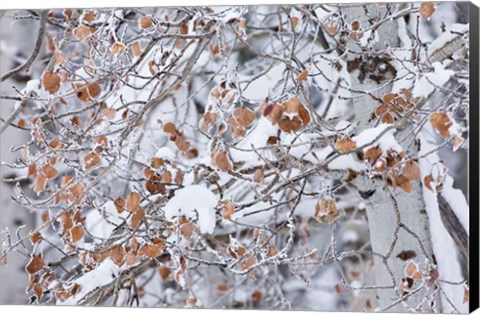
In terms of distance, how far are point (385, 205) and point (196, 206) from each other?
64cm

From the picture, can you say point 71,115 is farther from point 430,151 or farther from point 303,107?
point 430,151

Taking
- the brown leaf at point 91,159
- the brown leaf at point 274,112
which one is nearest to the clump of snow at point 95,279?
the brown leaf at point 91,159

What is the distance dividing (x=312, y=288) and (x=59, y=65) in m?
1.19

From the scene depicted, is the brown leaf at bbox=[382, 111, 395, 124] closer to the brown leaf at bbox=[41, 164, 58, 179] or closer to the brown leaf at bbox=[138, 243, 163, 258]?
the brown leaf at bbox=[138, 243, 163, 258]

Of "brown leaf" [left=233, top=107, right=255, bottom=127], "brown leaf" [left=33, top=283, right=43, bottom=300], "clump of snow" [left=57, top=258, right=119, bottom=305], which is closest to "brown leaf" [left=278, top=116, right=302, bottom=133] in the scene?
"brown leaf" [left=233, top=107, right=255, bottom=127]

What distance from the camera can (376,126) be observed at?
362cm

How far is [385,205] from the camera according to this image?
12.1 feet

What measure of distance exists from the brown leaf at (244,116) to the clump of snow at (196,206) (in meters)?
0.27

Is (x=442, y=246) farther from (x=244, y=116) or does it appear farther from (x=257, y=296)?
(x=244, y=116)

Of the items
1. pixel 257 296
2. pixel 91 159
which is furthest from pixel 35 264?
pixel 257 296

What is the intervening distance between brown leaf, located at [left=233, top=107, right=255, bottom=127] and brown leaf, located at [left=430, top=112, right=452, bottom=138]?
1.98ft

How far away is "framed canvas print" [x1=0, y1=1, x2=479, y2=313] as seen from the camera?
11.8 feet

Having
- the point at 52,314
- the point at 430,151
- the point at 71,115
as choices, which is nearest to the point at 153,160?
the point at 71,115

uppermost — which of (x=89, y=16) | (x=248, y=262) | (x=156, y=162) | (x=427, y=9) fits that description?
(x=89, y=16)
